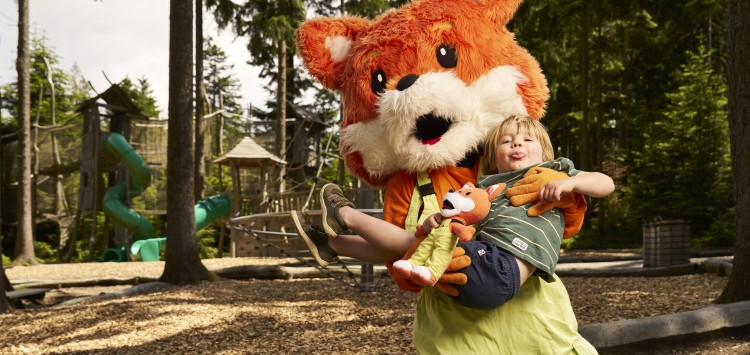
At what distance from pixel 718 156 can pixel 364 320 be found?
14203 mm

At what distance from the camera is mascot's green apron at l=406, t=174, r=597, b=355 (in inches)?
67.8

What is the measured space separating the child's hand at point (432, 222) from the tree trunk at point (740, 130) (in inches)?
180

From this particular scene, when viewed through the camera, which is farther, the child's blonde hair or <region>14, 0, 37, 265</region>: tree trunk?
<region>14, 0, 37, 265</region>: tree trunk

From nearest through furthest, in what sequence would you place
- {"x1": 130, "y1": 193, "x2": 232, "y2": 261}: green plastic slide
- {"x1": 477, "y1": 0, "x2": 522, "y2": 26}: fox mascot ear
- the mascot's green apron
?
the mascot's green apron < {"x1": 477, "y1": 0, "x2": 522, "y2": 26}: fox mascot ear < {"x1": 130, "y1": 193, "x2": 232, "y2": 261}: green plastic slide

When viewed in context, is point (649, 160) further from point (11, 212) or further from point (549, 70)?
point (11, 212)

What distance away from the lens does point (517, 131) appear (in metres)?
1.83

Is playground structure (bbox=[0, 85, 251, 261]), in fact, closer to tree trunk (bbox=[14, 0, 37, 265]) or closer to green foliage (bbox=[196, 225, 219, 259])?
tree trunk (bbox=[14, 0, 37, 265])

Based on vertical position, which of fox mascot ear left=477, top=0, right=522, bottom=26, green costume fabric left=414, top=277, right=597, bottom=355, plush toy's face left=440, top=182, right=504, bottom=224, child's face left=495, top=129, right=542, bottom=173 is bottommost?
green costume fabric left=414, top=277, right=597, bottom=355

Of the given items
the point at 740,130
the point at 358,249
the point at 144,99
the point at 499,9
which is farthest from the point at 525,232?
the point at 144,99

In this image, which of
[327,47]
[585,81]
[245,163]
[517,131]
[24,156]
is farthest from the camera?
[585,81]

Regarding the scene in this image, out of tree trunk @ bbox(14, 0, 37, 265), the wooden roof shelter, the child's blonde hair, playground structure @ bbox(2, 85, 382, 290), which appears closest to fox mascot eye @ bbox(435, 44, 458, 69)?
the child's blonde hair

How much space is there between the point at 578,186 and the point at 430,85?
2.14ft

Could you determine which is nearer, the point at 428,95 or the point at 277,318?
the point at 428,95

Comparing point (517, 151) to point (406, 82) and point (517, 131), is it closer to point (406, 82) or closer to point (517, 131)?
point (517, 131)
